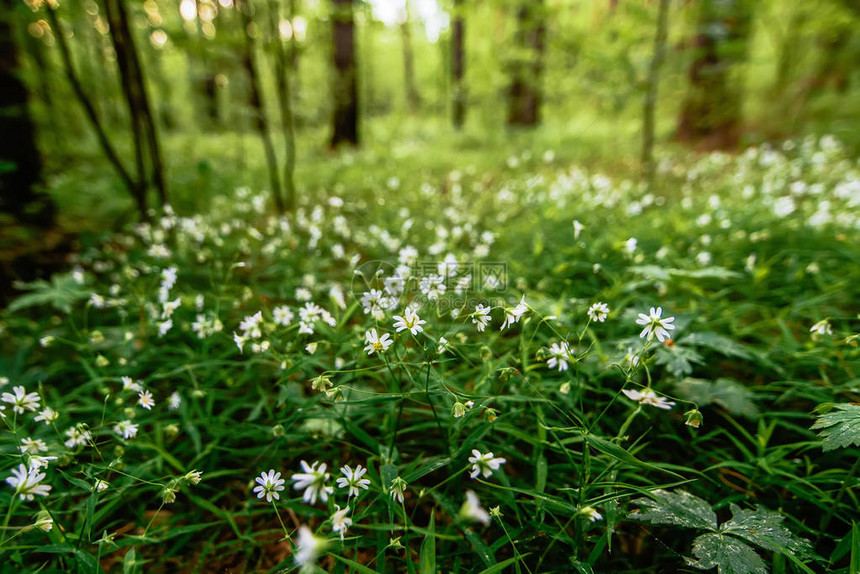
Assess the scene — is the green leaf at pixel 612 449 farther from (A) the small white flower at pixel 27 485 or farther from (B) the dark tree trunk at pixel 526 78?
(B) the dark tree trunk at pixel 526 78

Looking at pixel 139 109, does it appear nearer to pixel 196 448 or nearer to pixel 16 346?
pixel 16 346

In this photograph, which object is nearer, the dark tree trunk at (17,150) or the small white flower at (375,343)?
the small white flower at (375,343)

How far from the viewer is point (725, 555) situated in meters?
1.08

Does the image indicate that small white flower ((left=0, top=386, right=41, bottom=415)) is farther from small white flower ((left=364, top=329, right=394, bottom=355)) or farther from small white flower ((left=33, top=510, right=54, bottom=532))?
small white flower ((left=364, top=329, right=394, bottom=355))

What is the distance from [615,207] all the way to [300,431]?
134 inches

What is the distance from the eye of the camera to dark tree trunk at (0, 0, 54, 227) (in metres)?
3.68

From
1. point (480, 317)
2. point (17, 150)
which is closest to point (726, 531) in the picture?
point (480, 317)

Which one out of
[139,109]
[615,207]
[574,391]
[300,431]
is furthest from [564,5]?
[300,431]

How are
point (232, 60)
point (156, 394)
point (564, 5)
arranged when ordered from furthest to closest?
point (564, 5), point (232, 60), point (156, 394)

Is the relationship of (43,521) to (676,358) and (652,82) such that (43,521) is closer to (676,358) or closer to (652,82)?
(676,358)

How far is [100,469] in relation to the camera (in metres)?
1.27

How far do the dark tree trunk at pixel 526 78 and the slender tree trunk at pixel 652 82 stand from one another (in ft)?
16.0

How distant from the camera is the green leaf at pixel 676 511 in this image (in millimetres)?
1138

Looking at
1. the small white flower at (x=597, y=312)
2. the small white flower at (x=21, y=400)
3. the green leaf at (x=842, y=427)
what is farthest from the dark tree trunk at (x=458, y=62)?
the small white flower at (x=21, y=400)
